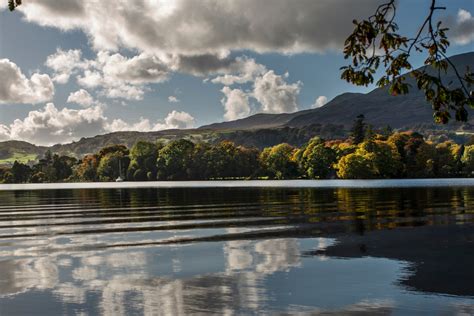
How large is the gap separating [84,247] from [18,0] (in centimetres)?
1868

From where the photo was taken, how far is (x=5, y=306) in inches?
601

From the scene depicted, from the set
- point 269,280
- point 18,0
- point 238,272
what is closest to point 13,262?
point 238,272

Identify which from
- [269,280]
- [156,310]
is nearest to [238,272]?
[269,280]

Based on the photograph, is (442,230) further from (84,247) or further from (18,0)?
(18,0)

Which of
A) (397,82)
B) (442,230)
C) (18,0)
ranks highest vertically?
(18,0)

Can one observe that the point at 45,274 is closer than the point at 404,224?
Yes

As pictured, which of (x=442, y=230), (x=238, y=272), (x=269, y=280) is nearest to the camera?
(x=269, y=280)

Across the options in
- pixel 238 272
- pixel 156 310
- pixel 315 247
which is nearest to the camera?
pixel 156 310

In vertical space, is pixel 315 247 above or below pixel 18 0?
below

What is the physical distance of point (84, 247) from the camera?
27016 millimetres

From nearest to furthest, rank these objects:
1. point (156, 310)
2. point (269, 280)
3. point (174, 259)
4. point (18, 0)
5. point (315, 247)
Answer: point (18, 0), point (156, 310), point (269, 280), point (174, 259), point (315, 247)

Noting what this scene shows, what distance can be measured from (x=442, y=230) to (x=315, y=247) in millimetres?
10084

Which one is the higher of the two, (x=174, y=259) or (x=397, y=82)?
(x=397, y=82)

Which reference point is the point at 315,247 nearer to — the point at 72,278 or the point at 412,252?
the point at 412,252
